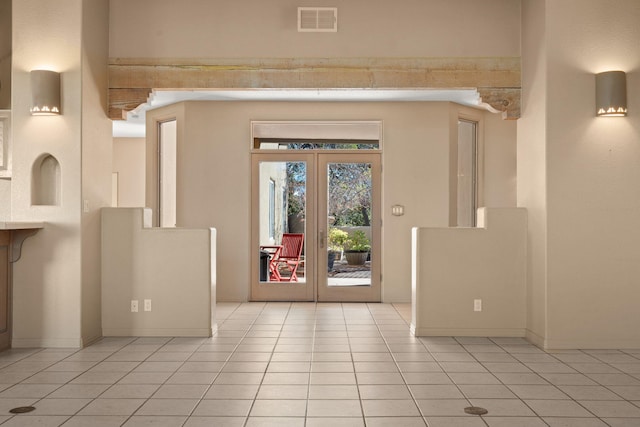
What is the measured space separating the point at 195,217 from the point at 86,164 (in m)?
3.03

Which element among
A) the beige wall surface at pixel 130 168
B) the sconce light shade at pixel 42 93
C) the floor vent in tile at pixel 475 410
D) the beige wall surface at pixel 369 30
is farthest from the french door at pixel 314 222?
the floor vent in tile at pixel 475 410

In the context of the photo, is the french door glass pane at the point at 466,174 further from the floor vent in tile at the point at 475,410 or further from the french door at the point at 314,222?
the floor vent in tile at the point at 475,410

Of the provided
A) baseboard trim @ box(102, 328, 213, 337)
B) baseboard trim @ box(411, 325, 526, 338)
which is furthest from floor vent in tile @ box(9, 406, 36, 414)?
baseboard trim @ box(411, 325, 526, 338)

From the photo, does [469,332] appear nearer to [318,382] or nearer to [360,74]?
[318,382]

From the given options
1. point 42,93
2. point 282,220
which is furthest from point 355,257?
point 42,93

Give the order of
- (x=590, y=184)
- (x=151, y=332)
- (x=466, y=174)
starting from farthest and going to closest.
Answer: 1. (x=466, y=174)
2. (x=151, y=332)
3. (x=590, y=184)

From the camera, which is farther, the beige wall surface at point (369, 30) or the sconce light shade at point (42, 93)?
the beige wall surface at point (369, 30)

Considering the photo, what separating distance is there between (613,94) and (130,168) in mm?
8701

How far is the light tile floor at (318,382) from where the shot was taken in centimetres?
341

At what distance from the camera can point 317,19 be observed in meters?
5.80

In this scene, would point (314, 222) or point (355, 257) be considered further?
point (355, 257)

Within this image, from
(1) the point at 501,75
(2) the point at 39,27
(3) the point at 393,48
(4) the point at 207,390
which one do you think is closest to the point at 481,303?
(1) the point at 501,75

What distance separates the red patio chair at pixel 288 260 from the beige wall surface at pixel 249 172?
36 cm

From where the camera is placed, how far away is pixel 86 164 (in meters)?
5.39
